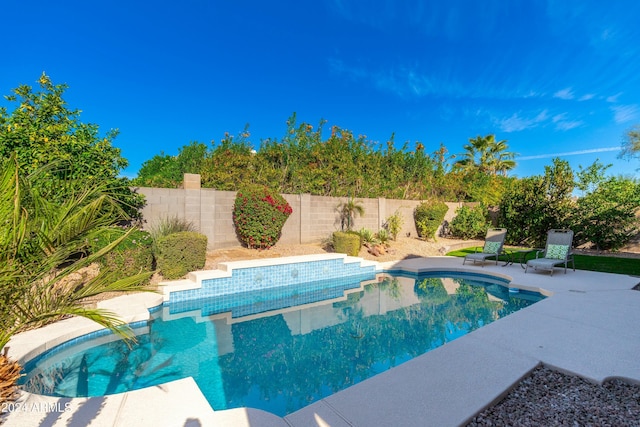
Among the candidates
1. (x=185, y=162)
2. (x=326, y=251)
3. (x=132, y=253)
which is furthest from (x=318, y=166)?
(x=132, y=253)

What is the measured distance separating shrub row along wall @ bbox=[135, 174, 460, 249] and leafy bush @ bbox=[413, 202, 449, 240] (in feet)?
5.44

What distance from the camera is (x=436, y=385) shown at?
2.78 m

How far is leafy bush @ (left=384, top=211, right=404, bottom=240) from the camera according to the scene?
13523mm

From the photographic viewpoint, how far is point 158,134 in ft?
58.0

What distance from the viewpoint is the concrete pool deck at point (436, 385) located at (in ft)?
7.66

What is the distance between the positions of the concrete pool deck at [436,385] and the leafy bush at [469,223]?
34.4 feet

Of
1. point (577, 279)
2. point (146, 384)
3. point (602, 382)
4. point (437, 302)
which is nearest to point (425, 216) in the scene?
point (577, 279)

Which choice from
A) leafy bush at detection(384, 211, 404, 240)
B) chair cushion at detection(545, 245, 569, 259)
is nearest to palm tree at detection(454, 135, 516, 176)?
leafy bush at detection(384, 211, 404, 240)

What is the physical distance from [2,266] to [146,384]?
7.29ft

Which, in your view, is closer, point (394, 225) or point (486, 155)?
point (394, 225)

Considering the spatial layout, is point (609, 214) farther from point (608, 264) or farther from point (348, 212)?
point (348, 212)

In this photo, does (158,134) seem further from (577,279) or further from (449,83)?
(577,279)

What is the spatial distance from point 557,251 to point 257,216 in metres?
8.84

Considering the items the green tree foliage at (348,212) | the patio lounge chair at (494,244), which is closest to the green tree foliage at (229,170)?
the green tree foliage at (348,212)
